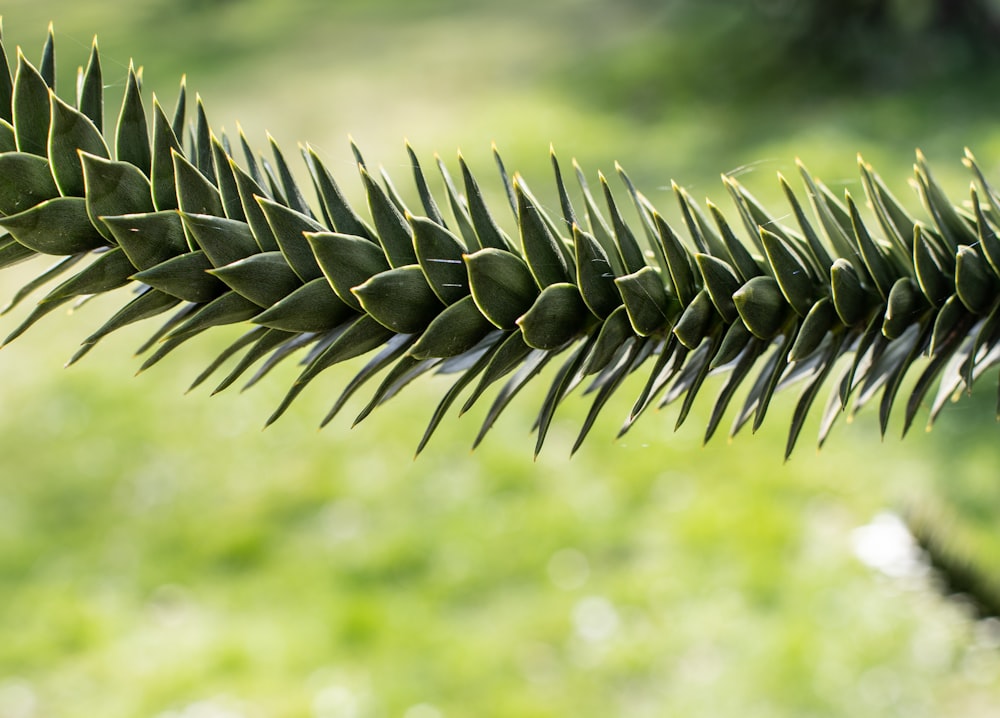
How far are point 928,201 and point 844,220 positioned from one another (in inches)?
3.1

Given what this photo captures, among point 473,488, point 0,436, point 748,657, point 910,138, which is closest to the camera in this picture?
point 748,657

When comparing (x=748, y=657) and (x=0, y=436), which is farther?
(x=0, y=436)

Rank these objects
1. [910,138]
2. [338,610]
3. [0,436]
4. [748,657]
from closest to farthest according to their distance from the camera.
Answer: [748,657]
[338,610]
[0,436]
[910,138]

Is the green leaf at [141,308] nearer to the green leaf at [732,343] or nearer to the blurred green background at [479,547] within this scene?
the green leaf at [732,343]

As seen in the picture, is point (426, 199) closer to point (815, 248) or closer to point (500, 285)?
point (500, 285)

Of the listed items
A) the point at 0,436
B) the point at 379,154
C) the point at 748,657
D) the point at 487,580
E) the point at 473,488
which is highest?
the point at 379,154

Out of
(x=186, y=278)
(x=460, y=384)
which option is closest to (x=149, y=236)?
(x=186, y=278)

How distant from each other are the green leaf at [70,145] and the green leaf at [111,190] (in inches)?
0.8

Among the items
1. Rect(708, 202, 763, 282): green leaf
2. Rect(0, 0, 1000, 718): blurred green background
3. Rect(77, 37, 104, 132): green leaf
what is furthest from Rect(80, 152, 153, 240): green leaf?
Rect(0, 0, 1000, 718): blurred green background

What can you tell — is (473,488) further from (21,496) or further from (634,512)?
(21,496)

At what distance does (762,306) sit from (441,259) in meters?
0.25

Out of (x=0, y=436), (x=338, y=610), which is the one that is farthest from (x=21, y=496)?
(x=338, y=610)

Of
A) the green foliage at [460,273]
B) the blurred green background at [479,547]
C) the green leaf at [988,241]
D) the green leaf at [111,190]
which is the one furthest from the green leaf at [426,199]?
the blurred green background at [479,547]

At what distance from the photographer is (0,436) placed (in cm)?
551
